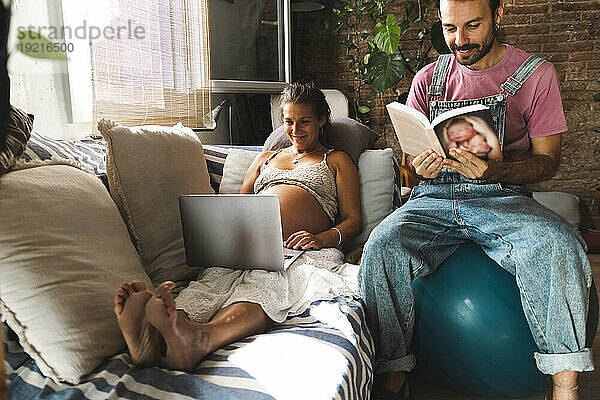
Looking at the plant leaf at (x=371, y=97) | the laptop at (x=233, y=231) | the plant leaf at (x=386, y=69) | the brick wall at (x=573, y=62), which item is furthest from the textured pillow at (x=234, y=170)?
the brick wall at (x=573, y=62)

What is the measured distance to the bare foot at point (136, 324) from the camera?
106 cm

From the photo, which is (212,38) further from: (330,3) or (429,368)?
(429,368)

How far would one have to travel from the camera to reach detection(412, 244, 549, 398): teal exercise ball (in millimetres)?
1459

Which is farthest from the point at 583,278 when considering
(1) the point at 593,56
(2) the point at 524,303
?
(1) the point at 593,56

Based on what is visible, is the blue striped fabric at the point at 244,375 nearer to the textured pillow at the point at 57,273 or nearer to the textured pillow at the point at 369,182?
the textured pillow at the point at 57,273

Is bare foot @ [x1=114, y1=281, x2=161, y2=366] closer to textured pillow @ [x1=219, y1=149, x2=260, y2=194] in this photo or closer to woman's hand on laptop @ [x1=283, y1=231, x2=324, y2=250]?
woman's hand on laptop @ [x1=283, y1=231, x2=324, y2=250]

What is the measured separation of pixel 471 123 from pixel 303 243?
25.5 inches

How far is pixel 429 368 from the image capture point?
1578mm

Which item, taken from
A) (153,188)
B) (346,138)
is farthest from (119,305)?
(346,138)

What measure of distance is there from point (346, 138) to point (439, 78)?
444 millimetres

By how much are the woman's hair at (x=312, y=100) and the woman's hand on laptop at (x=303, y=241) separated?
1.55 feet

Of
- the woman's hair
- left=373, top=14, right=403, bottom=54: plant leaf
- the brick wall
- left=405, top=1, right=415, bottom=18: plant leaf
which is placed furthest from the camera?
left=405, top=1, right=415, bottom=18: plant leaf

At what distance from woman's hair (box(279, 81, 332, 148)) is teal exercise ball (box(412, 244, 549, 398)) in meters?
0.77

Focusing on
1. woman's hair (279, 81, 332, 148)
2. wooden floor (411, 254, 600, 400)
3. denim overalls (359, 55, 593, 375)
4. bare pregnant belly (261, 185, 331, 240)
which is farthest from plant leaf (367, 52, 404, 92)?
wooden floor (411, 254, 600, 400)
